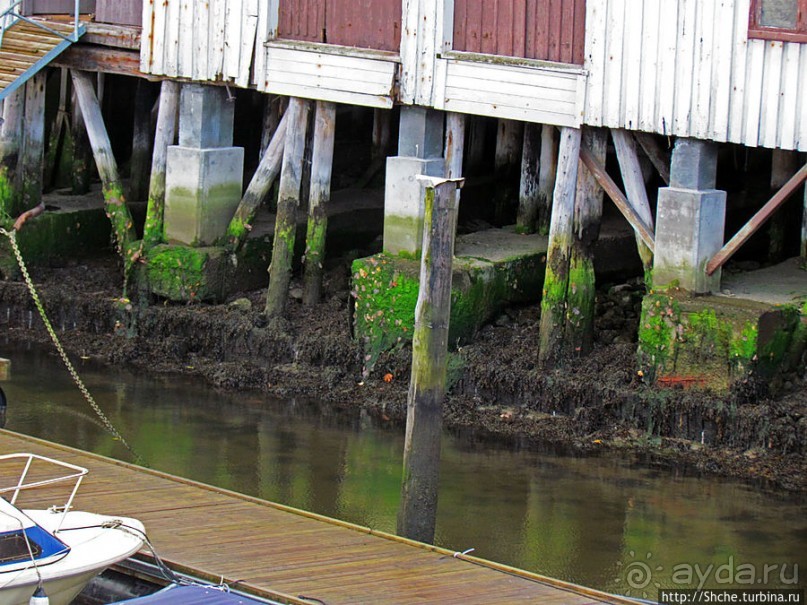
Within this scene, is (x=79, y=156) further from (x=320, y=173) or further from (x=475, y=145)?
(x=475, y=145)

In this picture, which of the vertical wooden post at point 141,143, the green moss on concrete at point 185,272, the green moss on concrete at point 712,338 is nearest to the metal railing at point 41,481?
the green moss on concrete at point 185,272

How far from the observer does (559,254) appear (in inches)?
525

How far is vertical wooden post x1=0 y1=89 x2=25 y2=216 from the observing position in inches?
638

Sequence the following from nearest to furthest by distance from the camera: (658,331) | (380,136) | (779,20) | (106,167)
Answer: (779,20), (658,331), (106,167), (380,136)

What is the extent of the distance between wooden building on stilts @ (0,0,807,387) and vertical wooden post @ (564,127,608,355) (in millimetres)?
18

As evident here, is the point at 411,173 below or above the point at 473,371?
above

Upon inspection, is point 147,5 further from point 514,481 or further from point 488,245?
point 514,481

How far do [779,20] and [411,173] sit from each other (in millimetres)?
3739

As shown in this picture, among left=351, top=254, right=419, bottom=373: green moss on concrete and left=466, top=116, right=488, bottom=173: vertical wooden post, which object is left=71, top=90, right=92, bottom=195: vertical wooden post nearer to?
left=466, top=116, right=488, bottom=173: vertical wooden post

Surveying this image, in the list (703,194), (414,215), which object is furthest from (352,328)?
(703,194)

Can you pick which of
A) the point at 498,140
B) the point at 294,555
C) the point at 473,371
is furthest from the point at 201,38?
the point at 294,555

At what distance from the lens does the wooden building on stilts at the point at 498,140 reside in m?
12.4

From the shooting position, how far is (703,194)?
41.1ft

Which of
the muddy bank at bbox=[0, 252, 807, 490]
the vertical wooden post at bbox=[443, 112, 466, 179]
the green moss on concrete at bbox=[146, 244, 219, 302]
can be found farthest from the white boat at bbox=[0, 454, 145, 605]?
the green moss on concrete at bbox=[146, 244, 219, 302]
